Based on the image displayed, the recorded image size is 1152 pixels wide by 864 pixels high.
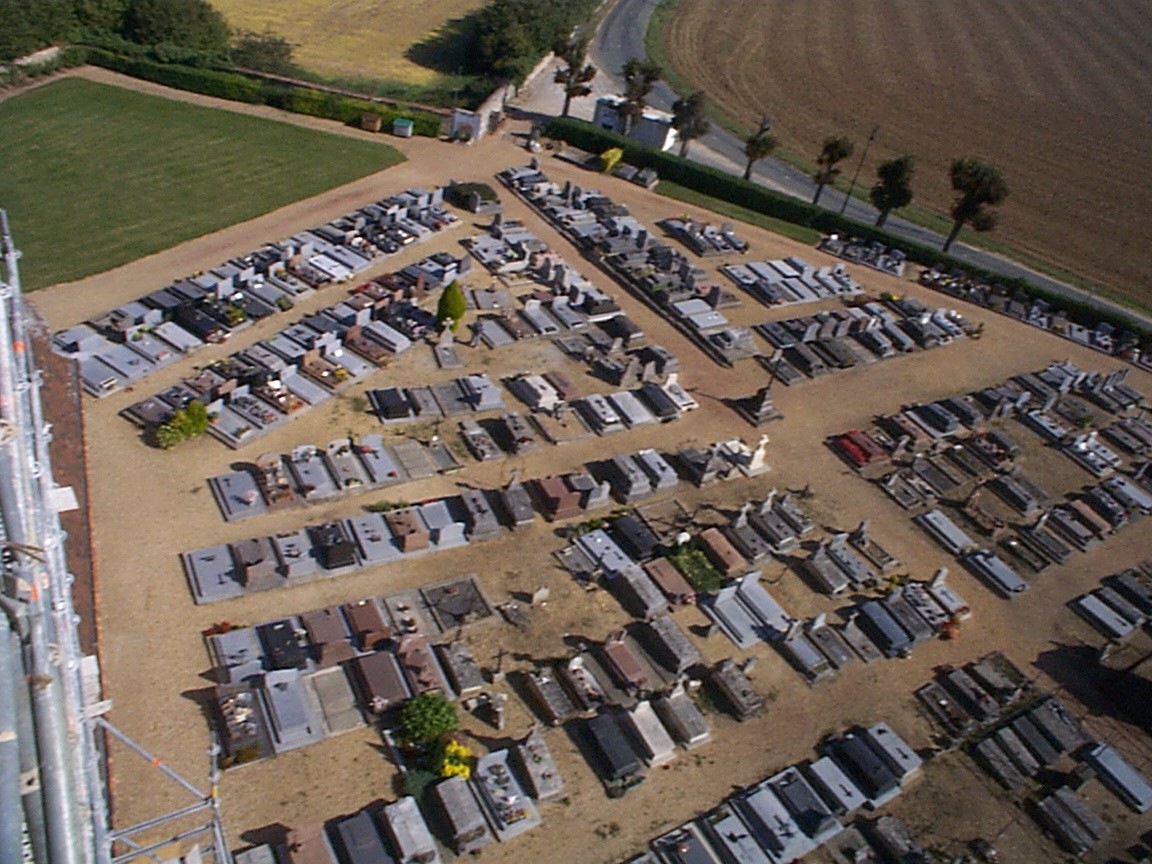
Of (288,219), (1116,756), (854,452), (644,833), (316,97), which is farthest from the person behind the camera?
(316,97)

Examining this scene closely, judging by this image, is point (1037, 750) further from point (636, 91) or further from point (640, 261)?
point (636, 91)

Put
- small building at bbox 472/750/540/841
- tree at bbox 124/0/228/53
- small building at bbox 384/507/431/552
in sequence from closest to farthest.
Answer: small building at bbox 472/750/540/841, small building at bbox 384/507/431/552, tree at bbox 124/0/228/53

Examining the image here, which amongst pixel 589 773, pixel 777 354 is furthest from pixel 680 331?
pixel 589 773

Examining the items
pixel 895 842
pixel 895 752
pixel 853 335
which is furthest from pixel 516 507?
pixel 853 335

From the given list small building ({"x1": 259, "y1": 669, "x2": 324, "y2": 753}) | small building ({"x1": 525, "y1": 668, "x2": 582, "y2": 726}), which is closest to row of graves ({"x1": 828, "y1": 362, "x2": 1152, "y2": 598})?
small building ({"x1": 525, "y1": 668, "x2": 582, "y2": 726})

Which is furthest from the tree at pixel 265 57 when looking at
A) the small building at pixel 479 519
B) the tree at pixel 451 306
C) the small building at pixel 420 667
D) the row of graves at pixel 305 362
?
the small building at pixel 420 667

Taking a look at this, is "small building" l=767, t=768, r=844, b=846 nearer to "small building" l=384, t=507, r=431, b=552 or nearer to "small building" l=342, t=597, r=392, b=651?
"small building" l=342, t=597, r=392, b=651

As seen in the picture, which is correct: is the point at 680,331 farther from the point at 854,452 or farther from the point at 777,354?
the point at 854,452
